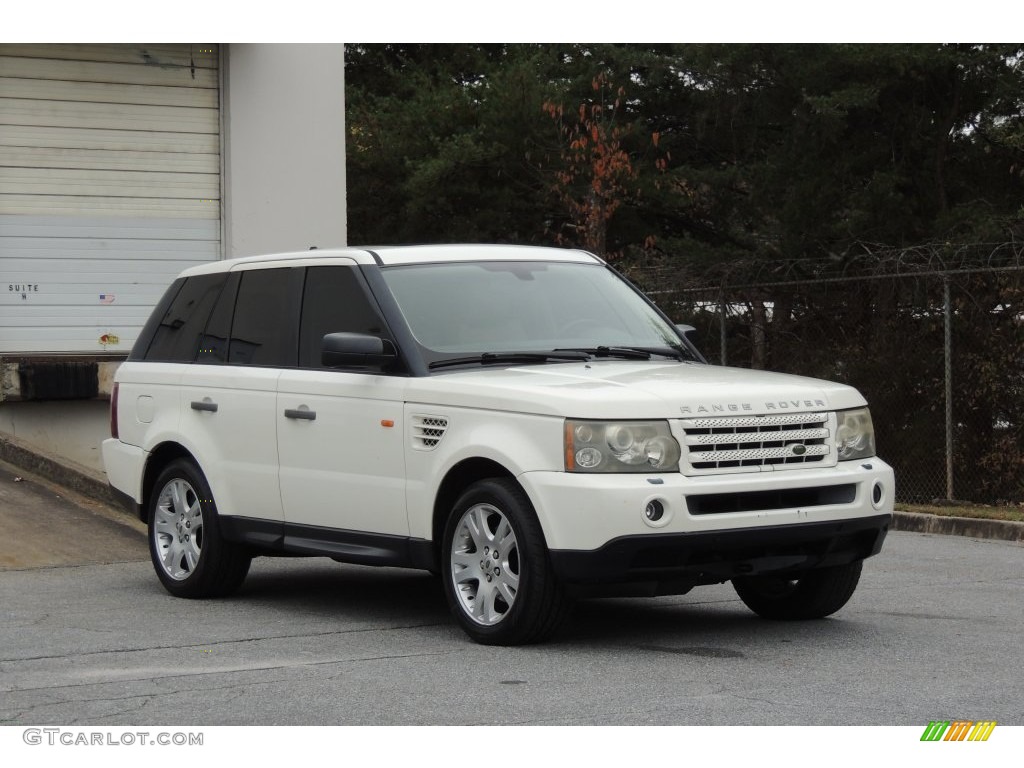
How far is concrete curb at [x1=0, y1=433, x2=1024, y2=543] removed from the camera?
13188mm

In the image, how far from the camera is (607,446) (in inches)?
290

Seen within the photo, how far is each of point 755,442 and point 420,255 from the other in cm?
229

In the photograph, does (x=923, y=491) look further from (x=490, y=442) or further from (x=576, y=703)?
(x=576, y=703)

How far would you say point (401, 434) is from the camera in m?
8.22

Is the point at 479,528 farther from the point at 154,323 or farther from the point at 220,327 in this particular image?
the point at 154,323

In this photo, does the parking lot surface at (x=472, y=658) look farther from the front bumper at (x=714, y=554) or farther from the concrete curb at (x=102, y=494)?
the concrete curb at (x=102, y=494)

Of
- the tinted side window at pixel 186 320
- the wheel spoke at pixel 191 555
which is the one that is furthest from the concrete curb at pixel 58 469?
the wheel spoke at pixel 191 555

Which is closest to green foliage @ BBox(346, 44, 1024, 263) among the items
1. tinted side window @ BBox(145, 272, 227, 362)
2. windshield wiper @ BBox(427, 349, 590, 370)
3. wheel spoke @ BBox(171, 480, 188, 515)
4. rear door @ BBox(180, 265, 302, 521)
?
tinted side window @ BBox(145, 272, 227, 362)

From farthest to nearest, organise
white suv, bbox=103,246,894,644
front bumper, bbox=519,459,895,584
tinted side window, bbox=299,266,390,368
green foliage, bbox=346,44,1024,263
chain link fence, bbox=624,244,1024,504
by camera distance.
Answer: green foliage, bbox=346,44,1024,263 → chain link fence, bbox=624,244,1024,504 → tinted side window, bbox=299,266,390,368 → white suv, bbox=103,246,894,644 → front bumper, bbox=519,459,895,584

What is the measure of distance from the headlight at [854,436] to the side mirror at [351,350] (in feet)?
7.46

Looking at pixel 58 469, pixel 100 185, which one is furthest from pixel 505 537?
pixel 100 185

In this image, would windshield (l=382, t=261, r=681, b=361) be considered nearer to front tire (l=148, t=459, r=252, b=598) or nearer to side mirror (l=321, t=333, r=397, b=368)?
side mirror (l=321, t=333, r=397, b=368)

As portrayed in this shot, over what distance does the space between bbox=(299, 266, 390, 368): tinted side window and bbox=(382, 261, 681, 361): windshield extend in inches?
7.0
